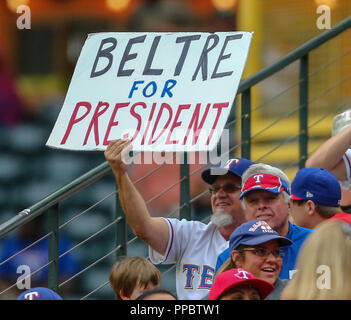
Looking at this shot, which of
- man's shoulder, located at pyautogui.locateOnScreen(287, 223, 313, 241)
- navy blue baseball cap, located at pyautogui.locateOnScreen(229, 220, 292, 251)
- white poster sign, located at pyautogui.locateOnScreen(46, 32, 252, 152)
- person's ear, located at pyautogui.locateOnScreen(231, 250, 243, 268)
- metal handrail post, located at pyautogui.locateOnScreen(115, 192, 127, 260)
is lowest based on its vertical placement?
person's ear, located at pyautogui.locateOnScreen(231, 250, 243, 268)

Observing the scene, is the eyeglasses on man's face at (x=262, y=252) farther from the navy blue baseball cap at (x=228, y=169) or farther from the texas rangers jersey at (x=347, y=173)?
the texas rangers jersey at (x=347, y=173)

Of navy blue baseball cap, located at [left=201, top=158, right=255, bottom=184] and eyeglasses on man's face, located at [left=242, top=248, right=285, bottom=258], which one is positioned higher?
navy blue baseball cap, located at [left=201, top=158, right=255, bottom=184]

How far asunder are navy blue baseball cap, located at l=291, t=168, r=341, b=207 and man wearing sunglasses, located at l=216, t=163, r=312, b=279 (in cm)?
14

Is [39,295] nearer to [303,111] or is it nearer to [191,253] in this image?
[191,253]

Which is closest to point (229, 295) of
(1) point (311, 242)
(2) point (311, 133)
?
(1) point (311, 242)

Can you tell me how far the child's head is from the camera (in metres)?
4.84

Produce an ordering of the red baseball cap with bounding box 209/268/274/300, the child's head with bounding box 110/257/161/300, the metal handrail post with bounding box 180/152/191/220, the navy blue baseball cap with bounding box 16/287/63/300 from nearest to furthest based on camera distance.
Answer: the red baseball cap with bounding box 209/268/274/300 < the navy blue baseball cap with bounding box 16/287/63/300 < the child's head with bounding box 110/257/161/300 < the metal handrail post with bounding box 180/152/191/220

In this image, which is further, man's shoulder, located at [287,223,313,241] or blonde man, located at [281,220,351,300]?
man's shoulder, located at [287,223,313,241]

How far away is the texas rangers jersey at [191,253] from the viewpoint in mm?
5289

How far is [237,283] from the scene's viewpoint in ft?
13.6

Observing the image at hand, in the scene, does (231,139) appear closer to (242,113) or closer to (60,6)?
(242,113)

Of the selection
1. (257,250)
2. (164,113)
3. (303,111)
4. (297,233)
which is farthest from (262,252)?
(303,111)

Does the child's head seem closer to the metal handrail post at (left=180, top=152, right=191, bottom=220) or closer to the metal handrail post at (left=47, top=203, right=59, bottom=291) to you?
the metal handrail post at (left=47, top=203, right=59, bottom=291)

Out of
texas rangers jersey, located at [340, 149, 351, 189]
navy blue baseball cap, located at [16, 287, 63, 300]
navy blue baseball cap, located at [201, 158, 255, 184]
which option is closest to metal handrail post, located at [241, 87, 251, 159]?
texas rangers jersey, located at [340, 149, 351, 189]
